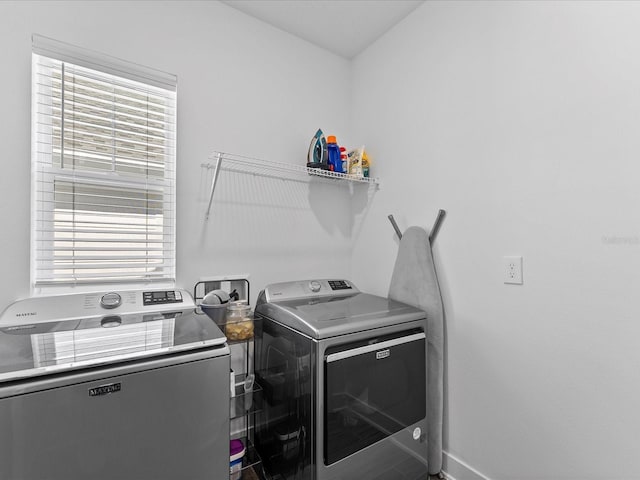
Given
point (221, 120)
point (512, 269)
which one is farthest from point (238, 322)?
point (512, 269)

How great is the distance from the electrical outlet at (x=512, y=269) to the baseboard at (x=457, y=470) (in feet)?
3.13

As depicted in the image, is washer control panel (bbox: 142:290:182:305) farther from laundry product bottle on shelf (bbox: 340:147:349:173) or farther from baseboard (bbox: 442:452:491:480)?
baseboard (bbox: 442:452:491:480)

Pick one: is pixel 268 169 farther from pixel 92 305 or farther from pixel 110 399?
pixel 110 399

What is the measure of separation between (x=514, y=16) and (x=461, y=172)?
70cm

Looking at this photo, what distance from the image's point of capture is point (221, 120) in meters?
1.81

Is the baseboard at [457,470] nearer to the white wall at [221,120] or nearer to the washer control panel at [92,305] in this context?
the white wall at [221,120]

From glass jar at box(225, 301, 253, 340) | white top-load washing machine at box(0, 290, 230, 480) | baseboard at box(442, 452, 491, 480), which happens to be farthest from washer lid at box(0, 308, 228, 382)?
baseboard at box(442, 452, 491, 480)

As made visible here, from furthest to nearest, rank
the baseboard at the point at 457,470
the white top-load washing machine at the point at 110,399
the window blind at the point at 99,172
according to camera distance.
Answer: the baseboard at the point at 457,470
the window blind at the point at 99,172
the white top-load washing machine at the point at 110,399

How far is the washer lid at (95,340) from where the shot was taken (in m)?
0.88

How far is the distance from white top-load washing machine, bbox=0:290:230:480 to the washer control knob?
0.11 metres

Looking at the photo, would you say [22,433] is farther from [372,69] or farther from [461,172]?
[372,69]

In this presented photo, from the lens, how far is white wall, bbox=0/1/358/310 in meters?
1.33

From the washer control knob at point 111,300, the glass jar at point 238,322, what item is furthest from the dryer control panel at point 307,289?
the washer control knob at point 111,300

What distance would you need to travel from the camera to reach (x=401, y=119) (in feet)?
6.43
